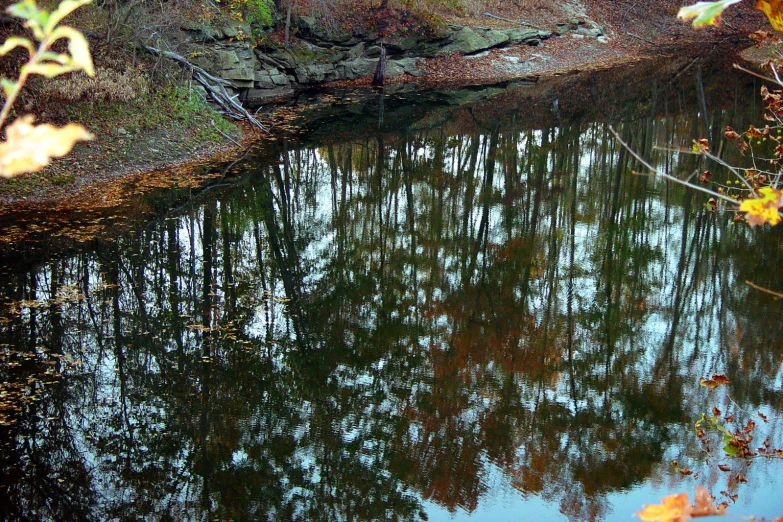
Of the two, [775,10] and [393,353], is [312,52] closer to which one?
[393,353]

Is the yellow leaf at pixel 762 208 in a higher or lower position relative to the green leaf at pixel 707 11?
lower

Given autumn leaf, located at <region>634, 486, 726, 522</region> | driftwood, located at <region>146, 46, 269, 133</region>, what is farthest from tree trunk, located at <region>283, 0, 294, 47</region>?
autumn leaf, located at <region>634, 486, 726, 522</region>

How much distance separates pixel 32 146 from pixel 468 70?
29165 mm

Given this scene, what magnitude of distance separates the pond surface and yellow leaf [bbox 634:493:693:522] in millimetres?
4897

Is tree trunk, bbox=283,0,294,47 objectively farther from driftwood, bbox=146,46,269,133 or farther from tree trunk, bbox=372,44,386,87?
driftwood, bbox=146,46,269,133

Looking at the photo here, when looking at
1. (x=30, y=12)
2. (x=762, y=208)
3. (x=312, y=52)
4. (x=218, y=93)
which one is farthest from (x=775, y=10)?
(x=312, y=52)

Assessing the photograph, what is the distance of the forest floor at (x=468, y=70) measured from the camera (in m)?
14.2

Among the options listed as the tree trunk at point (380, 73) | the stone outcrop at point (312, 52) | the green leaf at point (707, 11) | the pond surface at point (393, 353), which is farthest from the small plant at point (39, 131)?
the tree trunk at point (380, 73)

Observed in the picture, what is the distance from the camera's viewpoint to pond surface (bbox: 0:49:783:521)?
6.85m

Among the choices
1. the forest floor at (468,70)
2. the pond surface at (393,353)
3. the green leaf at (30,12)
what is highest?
the green leaf at (30,12)

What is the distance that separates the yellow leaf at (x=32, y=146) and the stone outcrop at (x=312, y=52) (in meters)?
20.3

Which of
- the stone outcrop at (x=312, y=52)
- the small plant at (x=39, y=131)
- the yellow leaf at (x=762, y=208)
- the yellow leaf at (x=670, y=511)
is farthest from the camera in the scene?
the stone outcrop at (x=312, y=52)

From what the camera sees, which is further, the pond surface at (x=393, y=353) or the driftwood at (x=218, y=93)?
the driftwood at (x=218, y=93)

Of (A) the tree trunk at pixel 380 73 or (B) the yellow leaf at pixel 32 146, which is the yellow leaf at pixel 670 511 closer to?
(B) the yellow leaf at pixel 32 146
